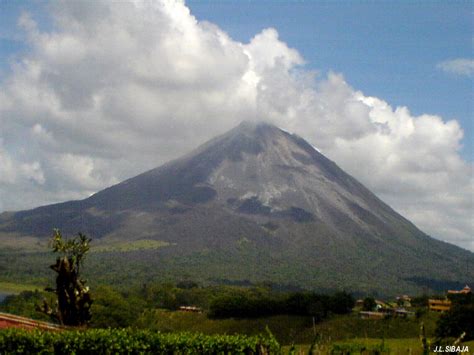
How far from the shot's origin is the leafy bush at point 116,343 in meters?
19.7

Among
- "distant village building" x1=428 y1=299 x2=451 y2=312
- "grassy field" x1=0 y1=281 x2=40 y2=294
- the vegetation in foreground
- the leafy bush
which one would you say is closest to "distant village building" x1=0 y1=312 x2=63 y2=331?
the leafy bush

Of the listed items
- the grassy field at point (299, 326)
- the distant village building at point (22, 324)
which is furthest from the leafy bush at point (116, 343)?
the grassy field at point (299, 326)

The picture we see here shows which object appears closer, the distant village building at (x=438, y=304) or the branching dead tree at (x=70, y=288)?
the branching dead tree at (x=70, y=288)

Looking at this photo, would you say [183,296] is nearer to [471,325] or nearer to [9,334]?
[471,325]

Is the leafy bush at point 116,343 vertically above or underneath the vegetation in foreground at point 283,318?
above

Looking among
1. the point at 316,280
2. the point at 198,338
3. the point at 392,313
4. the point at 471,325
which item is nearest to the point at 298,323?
the point at 392,313

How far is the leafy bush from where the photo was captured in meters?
19.7

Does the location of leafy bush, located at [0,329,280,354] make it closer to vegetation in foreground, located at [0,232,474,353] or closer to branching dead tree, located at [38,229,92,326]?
branching dead tree, located at [38,229,92,326]

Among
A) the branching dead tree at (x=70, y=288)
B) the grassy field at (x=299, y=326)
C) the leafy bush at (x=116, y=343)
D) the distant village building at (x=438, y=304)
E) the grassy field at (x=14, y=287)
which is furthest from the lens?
the grassy field at (x=14, y=287)

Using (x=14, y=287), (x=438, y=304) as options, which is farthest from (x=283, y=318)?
(x=14, y=287)

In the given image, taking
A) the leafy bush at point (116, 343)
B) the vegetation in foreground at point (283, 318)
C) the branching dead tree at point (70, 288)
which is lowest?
the vegetation in foreground at point (283, 318)

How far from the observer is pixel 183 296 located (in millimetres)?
121188

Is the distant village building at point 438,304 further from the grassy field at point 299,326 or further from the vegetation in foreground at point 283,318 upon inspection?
the grassy field at point 299,326

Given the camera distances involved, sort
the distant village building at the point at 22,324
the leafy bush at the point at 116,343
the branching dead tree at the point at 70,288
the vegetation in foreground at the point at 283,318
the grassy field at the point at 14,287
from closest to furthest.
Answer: the leafy bush at the point at 116,343
the distant village building at the point at 22,324
the branching dead tree at the point at 70,288
the vegetation in foreground at the point at 283,318
the grassy field at the point at 14,287
